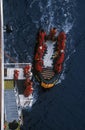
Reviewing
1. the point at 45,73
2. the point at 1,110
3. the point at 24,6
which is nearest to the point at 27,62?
the point at 45,73

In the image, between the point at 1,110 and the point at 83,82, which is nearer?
the point at 1,110

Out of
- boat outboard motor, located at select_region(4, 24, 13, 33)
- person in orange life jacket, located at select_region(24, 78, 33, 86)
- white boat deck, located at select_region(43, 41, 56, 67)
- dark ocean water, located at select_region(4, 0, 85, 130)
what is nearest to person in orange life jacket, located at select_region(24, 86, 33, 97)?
person in orange life jacket, located at select_region(24, 78, 33, 86)

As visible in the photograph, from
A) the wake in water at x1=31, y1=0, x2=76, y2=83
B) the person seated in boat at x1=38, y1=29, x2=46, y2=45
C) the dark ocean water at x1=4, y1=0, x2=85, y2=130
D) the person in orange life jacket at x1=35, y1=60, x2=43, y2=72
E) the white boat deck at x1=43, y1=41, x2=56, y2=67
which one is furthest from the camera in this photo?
the wake in water at x1=31, y1=0, x2=76, y2=83

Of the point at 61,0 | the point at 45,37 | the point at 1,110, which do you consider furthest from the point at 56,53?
the point at 1,110

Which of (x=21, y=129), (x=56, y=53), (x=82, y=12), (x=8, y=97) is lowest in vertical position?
(x=21, y=129)

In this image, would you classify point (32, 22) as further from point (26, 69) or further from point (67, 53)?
point (26, 69)

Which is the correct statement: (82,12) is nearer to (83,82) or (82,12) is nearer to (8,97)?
(83,82)

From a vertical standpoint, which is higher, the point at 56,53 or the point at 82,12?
the point at 82,12

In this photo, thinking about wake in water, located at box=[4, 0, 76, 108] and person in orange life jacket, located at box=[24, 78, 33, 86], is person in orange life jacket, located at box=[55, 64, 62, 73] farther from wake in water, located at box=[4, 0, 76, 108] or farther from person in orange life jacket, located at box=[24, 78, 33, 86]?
person in orange life jacket, located at box=[24, 78, 33, 86]

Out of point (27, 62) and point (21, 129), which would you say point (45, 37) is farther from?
point (21, 129)
